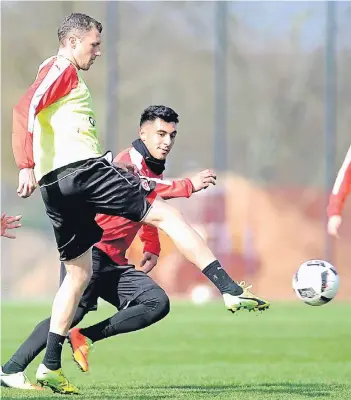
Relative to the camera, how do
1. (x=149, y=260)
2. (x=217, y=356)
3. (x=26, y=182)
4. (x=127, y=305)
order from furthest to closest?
(x=217, y=356) < (x=149, y=260) < (x=127, y=305) < (x=26, y=182)

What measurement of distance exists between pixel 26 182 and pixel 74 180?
44 centimetres

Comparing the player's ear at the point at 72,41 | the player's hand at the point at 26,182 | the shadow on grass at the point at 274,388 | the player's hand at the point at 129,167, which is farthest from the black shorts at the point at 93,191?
the shadow on grass at the point at 274,388

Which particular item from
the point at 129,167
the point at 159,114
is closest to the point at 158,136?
the point at 159,114

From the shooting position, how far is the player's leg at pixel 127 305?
7059 millimetres

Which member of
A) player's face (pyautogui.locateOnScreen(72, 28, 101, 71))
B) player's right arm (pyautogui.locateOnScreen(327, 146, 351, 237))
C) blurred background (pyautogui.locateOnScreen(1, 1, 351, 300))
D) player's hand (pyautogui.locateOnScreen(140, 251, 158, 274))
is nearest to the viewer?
player's face (pyautogui.locateOnScreen(72, 28, 101, 71))

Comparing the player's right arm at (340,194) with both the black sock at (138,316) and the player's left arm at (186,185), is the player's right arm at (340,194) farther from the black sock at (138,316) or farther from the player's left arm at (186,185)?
the black sock at (138,316)

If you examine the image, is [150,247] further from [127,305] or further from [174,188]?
[174,188]

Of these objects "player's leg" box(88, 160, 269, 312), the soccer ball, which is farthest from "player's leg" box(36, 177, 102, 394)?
the soccer ball

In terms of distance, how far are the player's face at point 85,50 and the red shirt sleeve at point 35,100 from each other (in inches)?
4.2

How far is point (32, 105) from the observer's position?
6.18m

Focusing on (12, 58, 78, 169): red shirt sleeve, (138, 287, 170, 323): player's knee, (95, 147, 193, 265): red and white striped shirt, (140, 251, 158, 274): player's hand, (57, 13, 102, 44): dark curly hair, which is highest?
(57, 13, 102, 44): dark curly hair

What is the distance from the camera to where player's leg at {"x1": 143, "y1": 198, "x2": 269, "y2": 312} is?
6.01 meters

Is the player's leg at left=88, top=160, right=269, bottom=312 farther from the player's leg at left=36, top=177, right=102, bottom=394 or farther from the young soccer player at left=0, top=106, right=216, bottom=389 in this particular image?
the young soccer player at left=0, top=106, right=216, bottom=389

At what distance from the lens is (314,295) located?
7.28 metres
